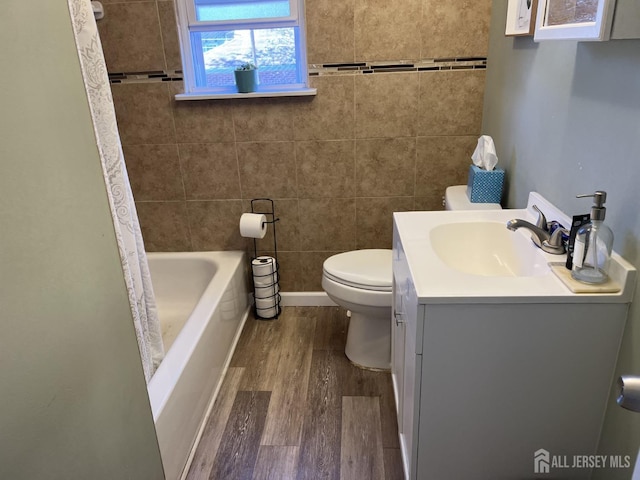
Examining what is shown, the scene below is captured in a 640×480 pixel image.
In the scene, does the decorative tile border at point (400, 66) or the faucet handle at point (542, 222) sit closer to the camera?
the faucet handle at point (542, 222)

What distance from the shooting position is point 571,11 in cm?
123

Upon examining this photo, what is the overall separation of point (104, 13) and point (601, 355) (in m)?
2.52

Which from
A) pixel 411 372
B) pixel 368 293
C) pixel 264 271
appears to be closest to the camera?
pixel 411 372

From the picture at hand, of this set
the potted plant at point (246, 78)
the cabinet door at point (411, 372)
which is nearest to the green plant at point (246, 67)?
the potted plant at point (246, 78)

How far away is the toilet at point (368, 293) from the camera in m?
2.09

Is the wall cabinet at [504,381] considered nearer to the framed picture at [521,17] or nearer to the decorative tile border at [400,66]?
the framed picture at [521,17]

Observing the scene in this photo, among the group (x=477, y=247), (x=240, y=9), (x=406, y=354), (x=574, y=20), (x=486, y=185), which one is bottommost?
(x=406, y=354)

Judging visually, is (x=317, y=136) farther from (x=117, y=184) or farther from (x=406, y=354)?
(x=406, y=354)

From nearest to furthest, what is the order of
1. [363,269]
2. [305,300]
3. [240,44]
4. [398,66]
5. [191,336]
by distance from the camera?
1. [191,336]
2. [363,269]
3. [398,66]
4. [240,44]
5. [305,300]

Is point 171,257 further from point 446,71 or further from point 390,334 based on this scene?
point 446,71

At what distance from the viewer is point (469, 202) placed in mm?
2107

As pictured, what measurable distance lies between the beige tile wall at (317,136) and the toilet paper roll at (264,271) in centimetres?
14

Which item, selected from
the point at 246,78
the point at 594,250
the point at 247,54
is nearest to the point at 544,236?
the point at 594,250

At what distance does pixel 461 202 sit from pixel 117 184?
4.57 feet
